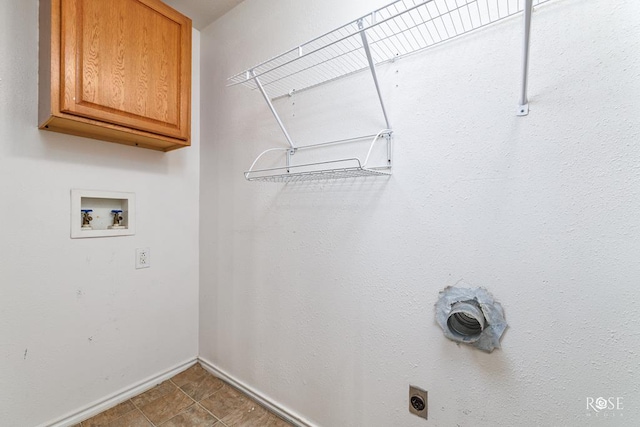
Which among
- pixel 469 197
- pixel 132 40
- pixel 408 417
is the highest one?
pixel 132 40

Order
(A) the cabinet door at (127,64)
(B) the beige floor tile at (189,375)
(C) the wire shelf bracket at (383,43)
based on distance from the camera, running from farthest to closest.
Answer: (B) the beige floor tile at (189,375) → (A) the cabinet door at (127,64) → (C) the wire shelf bracket at (383,43)

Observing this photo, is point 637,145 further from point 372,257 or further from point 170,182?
point 170,182

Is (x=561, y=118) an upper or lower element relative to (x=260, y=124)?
lower

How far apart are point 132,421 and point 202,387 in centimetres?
36

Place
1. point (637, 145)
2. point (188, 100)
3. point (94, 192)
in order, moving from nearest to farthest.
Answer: point (637, 145), point (94, 192), point (188, 100)

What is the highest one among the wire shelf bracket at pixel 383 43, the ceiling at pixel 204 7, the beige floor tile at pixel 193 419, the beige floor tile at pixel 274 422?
the ceiling at pixel 204 7

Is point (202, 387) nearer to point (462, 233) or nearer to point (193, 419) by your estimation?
point (193, 419)

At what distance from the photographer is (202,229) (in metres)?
1.88

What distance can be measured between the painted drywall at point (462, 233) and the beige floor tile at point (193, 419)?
26 cm

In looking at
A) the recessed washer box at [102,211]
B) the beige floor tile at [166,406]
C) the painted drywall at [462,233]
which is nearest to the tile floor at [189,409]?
the beige floor tile at [166,406]

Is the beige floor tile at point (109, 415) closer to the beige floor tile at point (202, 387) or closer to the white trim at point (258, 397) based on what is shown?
the beige floor tile at point (202, 387)

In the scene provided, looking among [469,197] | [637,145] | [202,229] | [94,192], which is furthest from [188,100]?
[637,145]

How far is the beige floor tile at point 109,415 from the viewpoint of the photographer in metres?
1.36

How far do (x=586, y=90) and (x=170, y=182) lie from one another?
1987 mm
